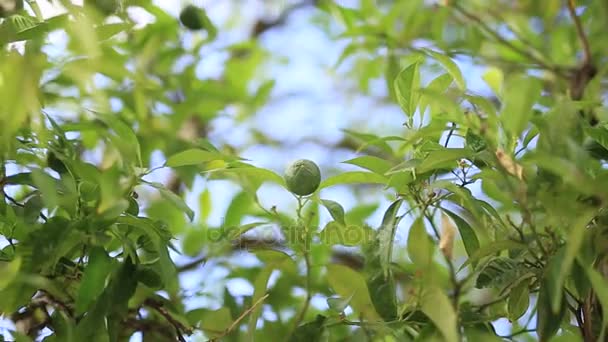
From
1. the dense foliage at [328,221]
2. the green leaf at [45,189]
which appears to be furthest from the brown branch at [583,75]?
the green leaf at [45,189]

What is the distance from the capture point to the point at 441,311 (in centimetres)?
55

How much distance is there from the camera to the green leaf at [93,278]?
65cm

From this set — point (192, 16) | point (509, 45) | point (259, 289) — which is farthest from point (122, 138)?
point (509, 45)

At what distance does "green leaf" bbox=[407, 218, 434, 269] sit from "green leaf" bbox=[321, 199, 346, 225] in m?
0.08

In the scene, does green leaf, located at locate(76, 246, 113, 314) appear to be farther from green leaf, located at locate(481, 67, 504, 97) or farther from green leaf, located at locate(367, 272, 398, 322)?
green leaf, located at locate(481, 67, 504, 97)

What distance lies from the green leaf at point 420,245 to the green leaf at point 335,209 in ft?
0.25

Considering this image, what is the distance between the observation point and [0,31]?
26.6 inches

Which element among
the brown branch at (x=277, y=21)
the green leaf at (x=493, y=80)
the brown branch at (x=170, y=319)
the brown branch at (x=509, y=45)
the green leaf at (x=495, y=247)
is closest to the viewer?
the green leaf at (x=495, y=247)

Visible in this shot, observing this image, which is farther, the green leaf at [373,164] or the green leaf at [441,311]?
the green leaf at [373,164]

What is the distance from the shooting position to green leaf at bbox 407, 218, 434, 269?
0.62m

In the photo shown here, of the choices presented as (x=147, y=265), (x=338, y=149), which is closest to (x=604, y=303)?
(x=147, y=265)

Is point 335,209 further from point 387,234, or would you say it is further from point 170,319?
point 170,319

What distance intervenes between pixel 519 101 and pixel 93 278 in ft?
1.12

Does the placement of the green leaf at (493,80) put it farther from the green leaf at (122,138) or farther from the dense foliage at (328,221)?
the green leaf at (122,138)
